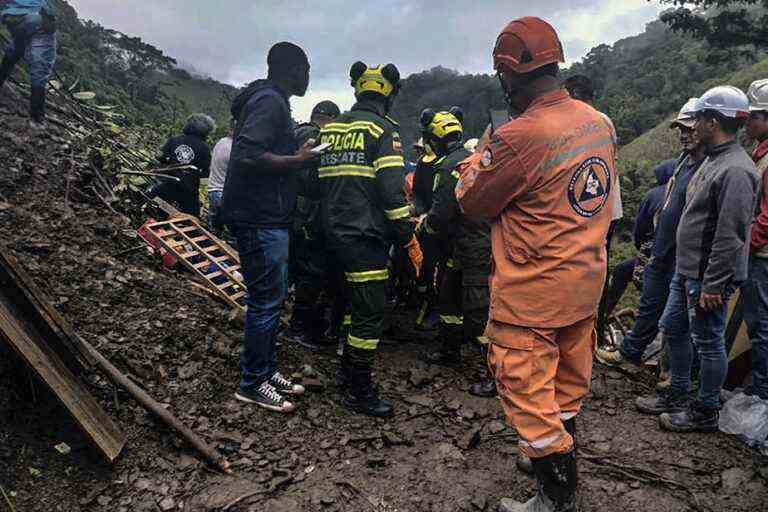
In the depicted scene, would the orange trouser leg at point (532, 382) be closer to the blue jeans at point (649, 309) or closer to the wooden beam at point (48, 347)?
the wooden beam at point (48, 347)

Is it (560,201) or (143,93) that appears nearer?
(560,201)

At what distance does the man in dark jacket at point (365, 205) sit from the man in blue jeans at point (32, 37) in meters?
4.76

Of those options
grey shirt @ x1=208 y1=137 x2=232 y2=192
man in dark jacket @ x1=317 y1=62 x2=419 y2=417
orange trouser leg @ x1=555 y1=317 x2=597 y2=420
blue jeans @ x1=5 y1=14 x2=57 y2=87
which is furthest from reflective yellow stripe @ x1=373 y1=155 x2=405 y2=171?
blue jeans @ x1=5 y1=14 x2=57 y2=87

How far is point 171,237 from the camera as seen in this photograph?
5.80 meters

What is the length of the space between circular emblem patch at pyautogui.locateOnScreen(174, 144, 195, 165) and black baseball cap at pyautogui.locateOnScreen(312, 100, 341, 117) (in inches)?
69.7

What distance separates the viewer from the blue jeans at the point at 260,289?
10.8ft

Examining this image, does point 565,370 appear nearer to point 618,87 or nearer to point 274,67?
point 274,67

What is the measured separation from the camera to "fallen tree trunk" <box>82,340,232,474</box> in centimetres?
277

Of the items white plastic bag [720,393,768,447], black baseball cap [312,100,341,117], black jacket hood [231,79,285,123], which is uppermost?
black baseball cap [312,100,341,117]

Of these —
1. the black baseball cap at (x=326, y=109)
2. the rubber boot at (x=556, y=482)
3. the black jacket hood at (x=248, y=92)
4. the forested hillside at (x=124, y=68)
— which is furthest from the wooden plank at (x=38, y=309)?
the forested hillside at (x=124, y=68)

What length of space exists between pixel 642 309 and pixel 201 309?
13.1 feet

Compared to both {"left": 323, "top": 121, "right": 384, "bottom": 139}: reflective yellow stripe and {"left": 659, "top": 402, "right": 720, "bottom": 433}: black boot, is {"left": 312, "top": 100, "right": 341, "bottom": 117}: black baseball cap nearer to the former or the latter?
{"left": 323, "top": 121, "right": 384, "bottom": 139}: reflective yellow stripe

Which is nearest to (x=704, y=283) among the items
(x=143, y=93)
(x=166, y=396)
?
(x=166, y=396)

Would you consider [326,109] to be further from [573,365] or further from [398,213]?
[573,365]
